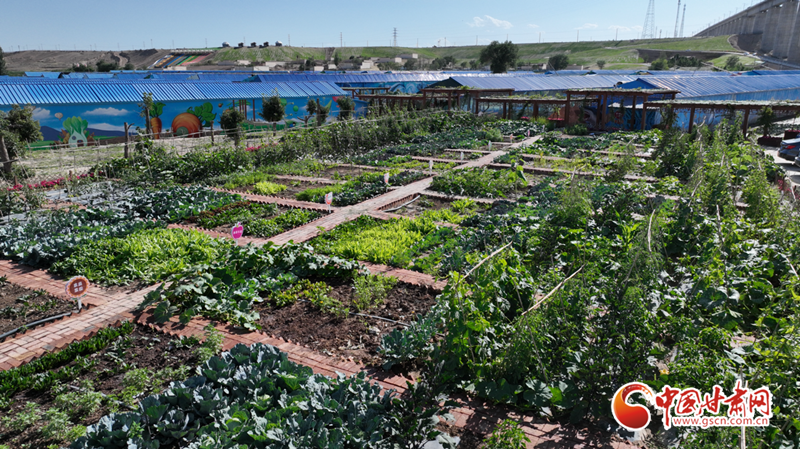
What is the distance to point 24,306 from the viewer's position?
6285 millimetres

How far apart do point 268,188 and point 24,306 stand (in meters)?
6.36

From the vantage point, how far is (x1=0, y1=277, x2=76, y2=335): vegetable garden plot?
19.6 feet

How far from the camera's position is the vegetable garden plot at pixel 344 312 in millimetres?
5477

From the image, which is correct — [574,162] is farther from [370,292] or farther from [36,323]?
[36,323]

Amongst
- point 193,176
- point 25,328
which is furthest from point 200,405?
point 193,176

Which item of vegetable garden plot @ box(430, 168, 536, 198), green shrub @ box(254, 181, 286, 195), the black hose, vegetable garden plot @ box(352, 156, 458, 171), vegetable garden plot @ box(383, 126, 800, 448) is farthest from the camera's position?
vegetable garden plot @ box(352, 156, 458, 171)

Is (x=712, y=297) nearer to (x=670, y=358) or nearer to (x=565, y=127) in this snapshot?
(x=670, y=358)

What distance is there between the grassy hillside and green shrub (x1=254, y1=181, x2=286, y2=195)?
9095cm

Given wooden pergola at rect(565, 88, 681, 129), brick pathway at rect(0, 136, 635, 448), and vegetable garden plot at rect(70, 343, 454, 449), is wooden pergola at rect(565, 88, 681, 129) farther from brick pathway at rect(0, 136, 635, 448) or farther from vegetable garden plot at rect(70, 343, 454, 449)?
vegetable garden plot at rect(70, 343, 454, 449)

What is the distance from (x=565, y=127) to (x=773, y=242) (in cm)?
1906

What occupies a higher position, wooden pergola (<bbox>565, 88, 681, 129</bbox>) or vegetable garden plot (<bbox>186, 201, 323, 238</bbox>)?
wooden pergola (<bbox>565, 88, 681, 129</bbox>)

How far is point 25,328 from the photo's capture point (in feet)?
18.8

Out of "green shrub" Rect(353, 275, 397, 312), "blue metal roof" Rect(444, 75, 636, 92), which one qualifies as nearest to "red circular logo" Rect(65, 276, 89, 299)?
"green shrub" Rect(353, 275, 397, 312)

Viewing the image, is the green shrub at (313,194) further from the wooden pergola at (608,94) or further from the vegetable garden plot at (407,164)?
the wooden pergola at (608,94)
